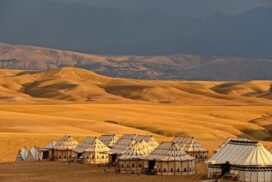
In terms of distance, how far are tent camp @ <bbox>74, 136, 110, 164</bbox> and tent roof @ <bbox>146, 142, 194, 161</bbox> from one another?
31.2 ft

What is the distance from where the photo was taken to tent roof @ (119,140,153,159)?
55.7 metres

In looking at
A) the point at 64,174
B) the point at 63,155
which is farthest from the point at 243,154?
the point at 63,155

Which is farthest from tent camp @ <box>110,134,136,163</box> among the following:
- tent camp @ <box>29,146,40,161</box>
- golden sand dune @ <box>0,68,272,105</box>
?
golden sand dune @ <box>0,68,272,105</box>

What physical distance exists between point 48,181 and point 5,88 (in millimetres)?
135076

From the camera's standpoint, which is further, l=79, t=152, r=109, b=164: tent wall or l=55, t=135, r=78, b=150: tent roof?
l=55, t=135, r=78, b=150: tent roof

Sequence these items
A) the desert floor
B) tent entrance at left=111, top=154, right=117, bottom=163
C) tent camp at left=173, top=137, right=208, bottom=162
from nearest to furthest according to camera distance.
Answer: tent entrance at left=111, top=154, right=117, bottom=163 → tent camp at left=173, top=137, right=208, bottom=162 → the desert floor

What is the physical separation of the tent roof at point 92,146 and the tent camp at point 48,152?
109 inches

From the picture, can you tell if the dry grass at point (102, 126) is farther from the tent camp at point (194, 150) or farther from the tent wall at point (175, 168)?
the tent camp at point (194, 150)

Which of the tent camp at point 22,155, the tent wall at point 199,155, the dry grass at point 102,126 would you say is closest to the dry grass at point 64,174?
the dry grass at point 102,126

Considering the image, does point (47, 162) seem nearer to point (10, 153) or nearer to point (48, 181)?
point (10, 153)

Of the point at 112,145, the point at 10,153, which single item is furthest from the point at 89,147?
the point at 10,153

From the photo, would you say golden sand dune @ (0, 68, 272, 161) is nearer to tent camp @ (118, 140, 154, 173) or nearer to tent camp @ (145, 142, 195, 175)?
tent camp @ (118, 140, 154, 173)

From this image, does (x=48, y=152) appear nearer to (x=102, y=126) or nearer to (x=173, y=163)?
(x=173, y=163)

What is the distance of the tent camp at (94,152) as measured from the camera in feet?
205
